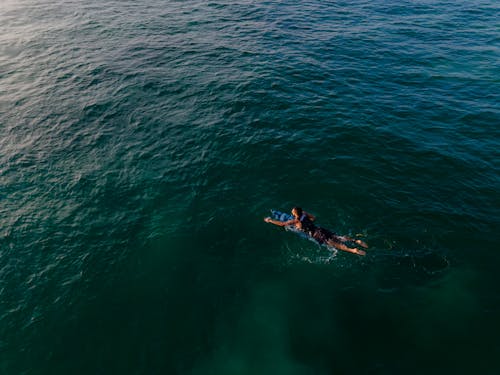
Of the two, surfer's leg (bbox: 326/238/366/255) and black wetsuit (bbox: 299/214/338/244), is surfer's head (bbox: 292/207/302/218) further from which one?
surfer's leg (bbox: 326/238/366/255)

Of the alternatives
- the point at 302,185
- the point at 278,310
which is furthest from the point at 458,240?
the point at 278,310

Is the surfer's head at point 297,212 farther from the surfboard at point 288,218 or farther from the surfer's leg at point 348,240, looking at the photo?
the surfer's leg at point 348,240

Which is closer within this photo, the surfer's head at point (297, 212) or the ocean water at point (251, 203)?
the ocean water at point (251, 203)

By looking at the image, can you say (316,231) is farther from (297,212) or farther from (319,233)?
(297,212)

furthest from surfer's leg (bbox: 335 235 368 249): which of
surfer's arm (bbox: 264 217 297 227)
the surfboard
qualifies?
surfer's arm (bbox: 264 217 297 227)

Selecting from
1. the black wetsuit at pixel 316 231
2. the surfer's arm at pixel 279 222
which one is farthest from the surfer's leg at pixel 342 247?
the surfer's arm at pixel 279 222

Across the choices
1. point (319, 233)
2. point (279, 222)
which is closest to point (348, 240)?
point (319, 233)
